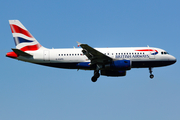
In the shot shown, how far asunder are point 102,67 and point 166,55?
1043 cm

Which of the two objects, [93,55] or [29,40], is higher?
[29,40]

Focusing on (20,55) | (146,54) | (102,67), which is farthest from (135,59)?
(20,55)

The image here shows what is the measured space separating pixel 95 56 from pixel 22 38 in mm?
13006

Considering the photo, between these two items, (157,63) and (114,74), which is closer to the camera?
(157,63)

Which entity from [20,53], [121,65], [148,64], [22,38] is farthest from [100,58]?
[22,38]

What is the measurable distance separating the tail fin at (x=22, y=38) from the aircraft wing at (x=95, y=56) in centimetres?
935

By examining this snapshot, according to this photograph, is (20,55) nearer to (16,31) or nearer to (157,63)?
(16,31)

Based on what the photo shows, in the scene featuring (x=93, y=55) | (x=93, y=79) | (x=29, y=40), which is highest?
(x=29, y=40)

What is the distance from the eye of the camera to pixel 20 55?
49.3 meters

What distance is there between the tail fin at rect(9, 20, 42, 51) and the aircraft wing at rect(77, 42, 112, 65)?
935 centimetres

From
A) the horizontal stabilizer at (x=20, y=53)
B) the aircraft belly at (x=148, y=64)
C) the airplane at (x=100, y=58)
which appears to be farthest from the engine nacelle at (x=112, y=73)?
the horizontal stabilizer at (x=20, y=53)

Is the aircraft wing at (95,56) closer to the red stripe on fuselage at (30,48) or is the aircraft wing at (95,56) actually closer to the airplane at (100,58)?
the airplane at (100,58)

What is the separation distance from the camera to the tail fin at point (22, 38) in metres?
51.5

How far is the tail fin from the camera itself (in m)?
51.5
